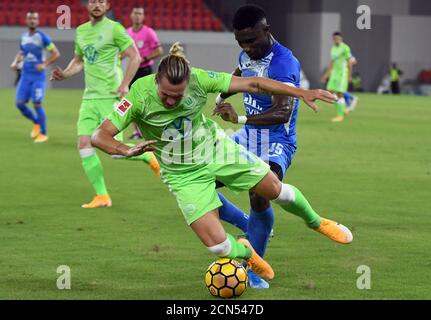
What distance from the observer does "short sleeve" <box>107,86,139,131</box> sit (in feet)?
22.1

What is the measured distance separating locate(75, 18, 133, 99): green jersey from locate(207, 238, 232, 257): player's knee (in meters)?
5.05

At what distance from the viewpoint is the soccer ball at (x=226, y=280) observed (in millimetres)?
6840

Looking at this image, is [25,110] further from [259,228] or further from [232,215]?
[259,228]

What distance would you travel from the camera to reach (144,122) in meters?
6.95

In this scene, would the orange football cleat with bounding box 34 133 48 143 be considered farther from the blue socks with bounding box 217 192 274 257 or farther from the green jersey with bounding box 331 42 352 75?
the blue socks with bounding box 217 192 274 257

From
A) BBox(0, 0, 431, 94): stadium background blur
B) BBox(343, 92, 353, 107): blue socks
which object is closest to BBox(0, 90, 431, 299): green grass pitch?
BBox(343, 92, 353, 107): blue socks

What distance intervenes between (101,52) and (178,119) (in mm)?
5260

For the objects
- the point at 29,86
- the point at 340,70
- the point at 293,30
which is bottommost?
the point at 293,30

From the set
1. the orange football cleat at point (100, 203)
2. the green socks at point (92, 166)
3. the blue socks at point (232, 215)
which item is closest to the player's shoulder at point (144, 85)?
the blue socks at point (232, 215)

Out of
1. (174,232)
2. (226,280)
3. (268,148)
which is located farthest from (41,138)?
(226,280)

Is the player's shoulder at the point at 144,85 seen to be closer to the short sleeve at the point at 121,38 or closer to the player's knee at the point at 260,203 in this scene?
the player's knee at the point at 260,203

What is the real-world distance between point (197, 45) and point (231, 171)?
34.1 meters

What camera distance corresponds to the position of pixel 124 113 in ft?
22.1
